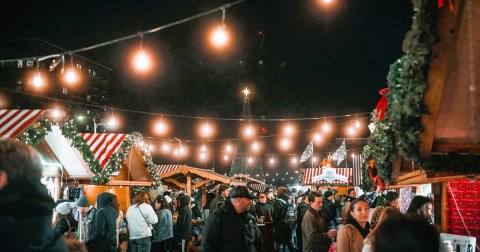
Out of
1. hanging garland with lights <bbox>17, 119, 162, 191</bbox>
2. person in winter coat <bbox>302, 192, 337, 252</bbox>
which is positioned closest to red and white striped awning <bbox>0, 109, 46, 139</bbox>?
hanging garland with lights <bbox>17, 119, 162, 191</bbox>

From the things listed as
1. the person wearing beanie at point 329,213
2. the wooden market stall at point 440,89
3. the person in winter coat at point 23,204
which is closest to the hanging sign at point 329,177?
the person wearing beanie at point 329,213

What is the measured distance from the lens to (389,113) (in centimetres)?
359

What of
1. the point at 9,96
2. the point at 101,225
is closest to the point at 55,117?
the point at 101,225

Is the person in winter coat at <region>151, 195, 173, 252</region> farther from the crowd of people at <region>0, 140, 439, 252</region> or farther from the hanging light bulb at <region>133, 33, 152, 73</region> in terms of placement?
the hanging light bulb at <region>133, 33, 152, 73</region>

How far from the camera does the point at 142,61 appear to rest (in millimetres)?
9617

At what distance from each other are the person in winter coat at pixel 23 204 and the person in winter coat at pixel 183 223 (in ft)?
35.0

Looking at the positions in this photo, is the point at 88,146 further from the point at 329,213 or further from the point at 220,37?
the point at 329,213

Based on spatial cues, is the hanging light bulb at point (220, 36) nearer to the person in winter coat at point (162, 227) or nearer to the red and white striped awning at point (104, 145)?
the red and white striped awning at point (104, 145)

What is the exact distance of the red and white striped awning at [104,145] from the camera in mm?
11834

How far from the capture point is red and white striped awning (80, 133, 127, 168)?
38.8ft

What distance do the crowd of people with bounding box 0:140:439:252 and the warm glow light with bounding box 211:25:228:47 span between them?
3.26 m

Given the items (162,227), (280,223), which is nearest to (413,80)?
(162,227)

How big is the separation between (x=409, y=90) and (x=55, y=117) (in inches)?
340

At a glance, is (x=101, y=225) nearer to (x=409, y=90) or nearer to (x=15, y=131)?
(x=15, y=131)
